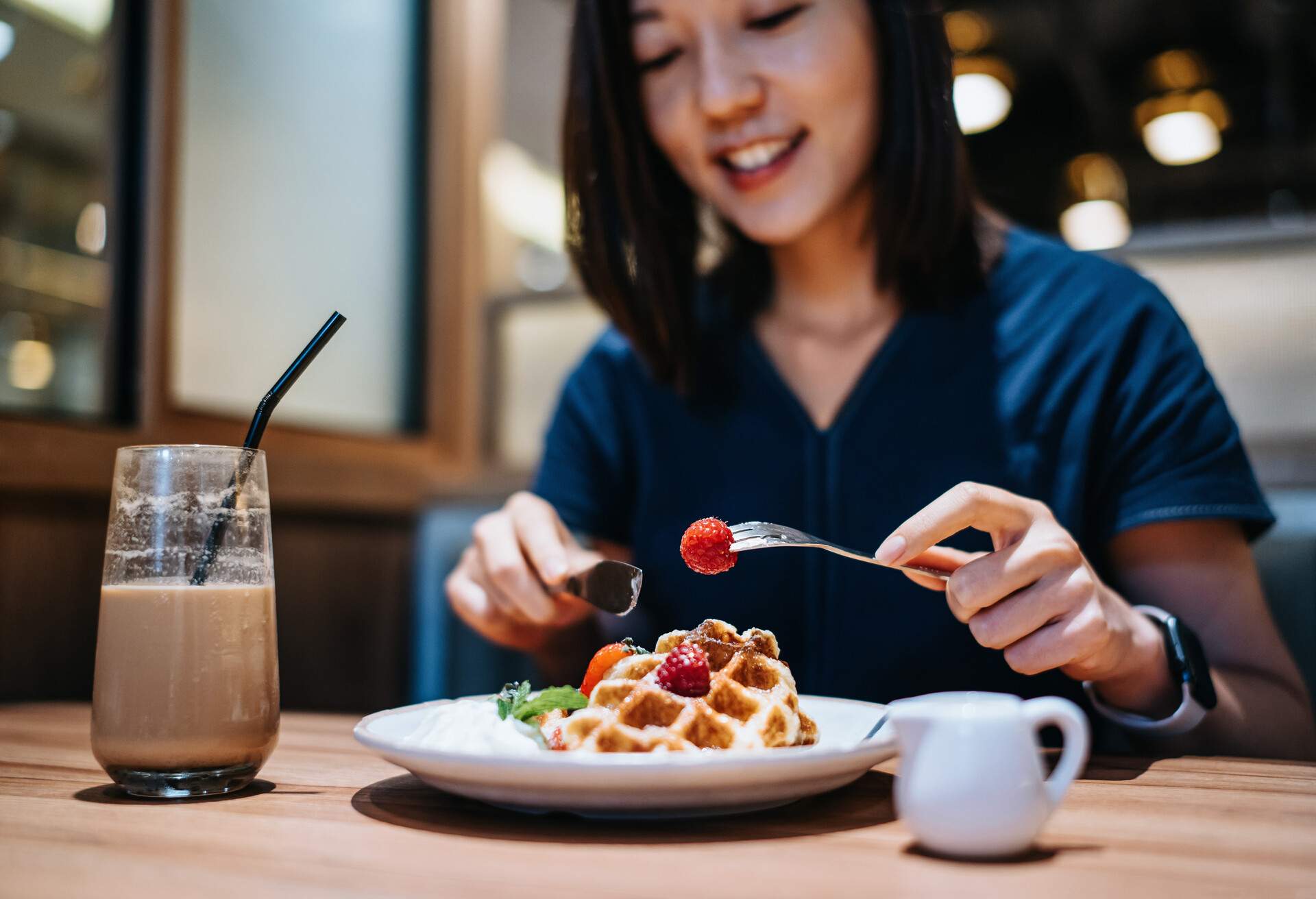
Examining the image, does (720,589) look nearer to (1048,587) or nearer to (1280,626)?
(1048,587)

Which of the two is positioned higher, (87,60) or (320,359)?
(87,60)

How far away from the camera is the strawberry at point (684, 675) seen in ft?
2.71

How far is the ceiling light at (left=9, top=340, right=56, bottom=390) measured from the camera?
1913 mm

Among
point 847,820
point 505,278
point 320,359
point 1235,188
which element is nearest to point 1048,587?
point 847,820

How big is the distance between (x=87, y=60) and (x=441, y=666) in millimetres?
1292

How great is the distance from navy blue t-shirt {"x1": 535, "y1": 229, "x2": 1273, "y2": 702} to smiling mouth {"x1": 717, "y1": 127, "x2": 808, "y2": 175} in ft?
0.83

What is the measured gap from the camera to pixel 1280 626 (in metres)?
1.51

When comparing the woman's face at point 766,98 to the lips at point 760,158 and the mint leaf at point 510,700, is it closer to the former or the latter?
the lips at point 760,158

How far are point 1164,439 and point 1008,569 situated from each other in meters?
0.47

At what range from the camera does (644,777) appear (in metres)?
0.63

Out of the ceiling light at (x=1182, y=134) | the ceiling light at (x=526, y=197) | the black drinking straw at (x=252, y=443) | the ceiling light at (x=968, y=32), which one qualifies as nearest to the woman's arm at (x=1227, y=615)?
the black drinking straw at (x=252, y=443)

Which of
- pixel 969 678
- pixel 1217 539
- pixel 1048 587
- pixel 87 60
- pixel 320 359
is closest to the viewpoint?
pixel 1048 587

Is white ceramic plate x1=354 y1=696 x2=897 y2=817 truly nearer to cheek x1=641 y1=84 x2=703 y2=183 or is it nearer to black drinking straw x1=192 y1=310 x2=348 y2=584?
black drinking straw x1=192 y1=310 x2=348 y2=584

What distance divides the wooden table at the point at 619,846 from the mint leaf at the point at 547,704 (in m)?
0.07
